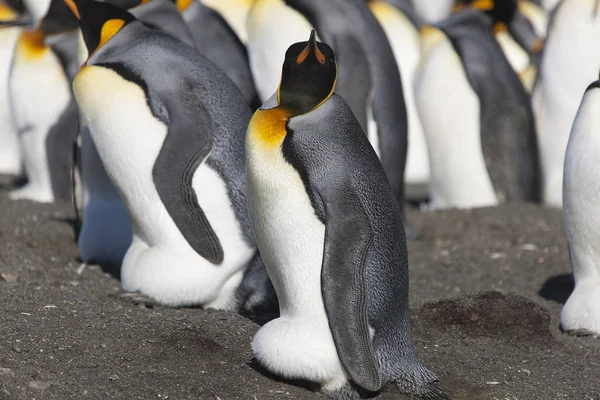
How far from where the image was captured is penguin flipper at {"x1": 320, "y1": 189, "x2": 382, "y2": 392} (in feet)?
11.9

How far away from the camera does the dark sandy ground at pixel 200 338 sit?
367cm

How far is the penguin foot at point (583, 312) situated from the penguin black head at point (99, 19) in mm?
2440

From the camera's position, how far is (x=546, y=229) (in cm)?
756

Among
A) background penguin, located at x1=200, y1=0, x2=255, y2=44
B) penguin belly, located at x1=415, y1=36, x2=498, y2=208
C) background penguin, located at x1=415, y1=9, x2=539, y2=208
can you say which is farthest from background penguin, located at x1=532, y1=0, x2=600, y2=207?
background penguin, located at x1=200, y1=0, x2=255, y2=44

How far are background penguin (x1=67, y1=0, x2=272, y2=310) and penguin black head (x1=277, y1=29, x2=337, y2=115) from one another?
3.52ft

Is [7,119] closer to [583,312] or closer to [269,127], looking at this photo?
[583,312]

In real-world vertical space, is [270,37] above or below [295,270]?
below

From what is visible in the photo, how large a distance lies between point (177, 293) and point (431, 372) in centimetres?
138

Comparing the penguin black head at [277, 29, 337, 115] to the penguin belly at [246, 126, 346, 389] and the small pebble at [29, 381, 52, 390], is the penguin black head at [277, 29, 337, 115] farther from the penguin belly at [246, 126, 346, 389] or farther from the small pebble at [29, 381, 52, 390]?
the small pebble at [29, 381, 52, 390]

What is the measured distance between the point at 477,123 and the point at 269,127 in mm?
5368

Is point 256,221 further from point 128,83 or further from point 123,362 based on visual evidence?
point 128,83

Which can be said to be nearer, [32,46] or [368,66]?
[368,66]

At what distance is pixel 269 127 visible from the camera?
3.83m

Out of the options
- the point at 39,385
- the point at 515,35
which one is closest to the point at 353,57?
the point at 39,385
